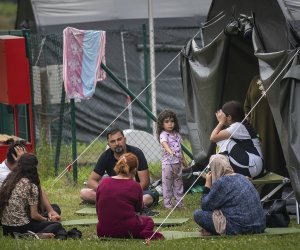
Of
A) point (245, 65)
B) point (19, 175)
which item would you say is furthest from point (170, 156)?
point (19, 175)

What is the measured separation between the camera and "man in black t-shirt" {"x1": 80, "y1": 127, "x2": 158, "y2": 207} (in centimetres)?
1133

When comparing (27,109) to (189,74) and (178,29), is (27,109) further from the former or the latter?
(178,29)

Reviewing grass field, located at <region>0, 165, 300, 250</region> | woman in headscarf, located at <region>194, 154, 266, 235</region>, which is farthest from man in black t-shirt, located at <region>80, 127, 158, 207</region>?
woman in headscarf, located at <region>194, 154, 266, 235</region>

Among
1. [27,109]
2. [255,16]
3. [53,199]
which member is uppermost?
[255,16]

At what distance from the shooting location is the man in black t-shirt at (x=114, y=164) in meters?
11.3

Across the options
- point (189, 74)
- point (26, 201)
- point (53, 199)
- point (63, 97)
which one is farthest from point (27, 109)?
point (26, 201)

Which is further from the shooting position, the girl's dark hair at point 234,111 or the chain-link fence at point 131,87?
the chain-link fence at point 131,87

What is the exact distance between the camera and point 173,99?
59.4 feet

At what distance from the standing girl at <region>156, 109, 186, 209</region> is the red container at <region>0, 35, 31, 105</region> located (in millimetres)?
2530

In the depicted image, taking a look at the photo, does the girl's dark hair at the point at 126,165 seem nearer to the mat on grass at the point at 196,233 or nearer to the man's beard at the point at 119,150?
the mat on grass at the point at 196,233

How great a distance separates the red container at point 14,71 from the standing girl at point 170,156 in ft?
8.30

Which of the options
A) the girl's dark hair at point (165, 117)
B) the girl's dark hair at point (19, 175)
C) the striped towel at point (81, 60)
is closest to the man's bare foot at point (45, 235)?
the girl's dark hair at point (19, 175)

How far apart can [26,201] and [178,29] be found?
8794 millimetres

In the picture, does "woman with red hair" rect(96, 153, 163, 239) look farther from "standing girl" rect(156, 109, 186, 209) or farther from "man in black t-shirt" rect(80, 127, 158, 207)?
"standing girl" rect(156, 109, 186, 209)
